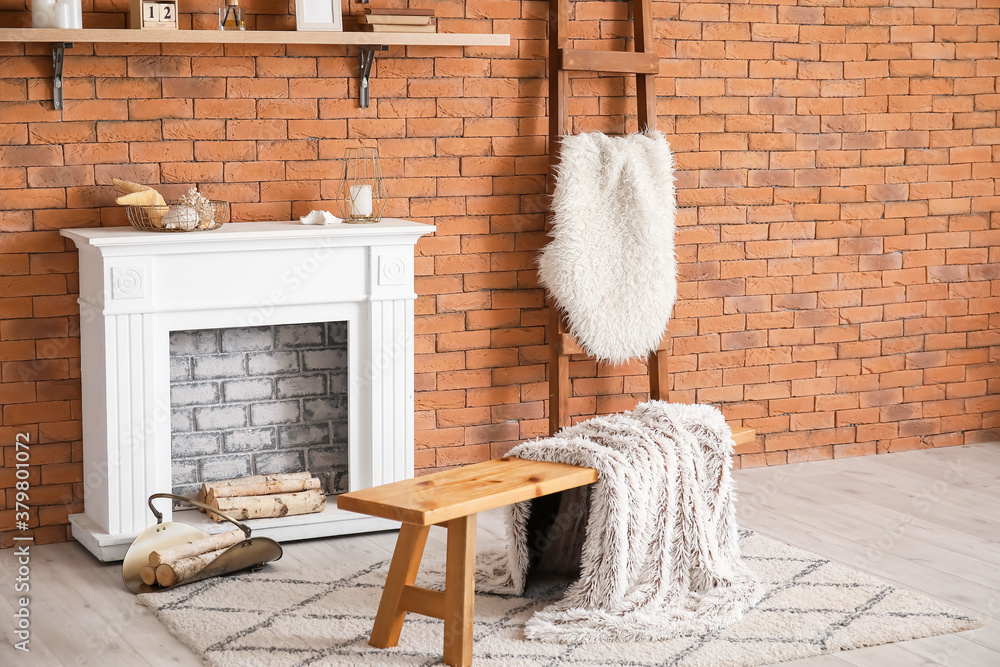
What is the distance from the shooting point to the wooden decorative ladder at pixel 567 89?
3932 mm

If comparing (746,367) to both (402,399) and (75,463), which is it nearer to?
(402,399)

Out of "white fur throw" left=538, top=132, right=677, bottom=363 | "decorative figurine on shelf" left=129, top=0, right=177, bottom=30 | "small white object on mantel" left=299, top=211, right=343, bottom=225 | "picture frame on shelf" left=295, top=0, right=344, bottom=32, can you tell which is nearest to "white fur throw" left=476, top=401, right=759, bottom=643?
"white fur throw" left=538, top=132, right=677, bottom=363

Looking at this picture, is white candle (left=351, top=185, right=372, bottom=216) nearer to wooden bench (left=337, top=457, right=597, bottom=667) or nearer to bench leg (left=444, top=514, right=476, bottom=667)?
wooden bench (left=337, top=457, right=597, bottom=667)

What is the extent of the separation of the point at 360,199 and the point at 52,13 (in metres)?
1.06

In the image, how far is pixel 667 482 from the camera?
2.99 meters

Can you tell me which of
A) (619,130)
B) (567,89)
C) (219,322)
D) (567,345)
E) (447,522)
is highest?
(567,89)

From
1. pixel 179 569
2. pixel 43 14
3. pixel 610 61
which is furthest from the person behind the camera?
pixel 610 61

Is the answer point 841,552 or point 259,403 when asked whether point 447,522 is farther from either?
point 841,552

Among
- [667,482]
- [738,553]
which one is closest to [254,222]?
[667,482]

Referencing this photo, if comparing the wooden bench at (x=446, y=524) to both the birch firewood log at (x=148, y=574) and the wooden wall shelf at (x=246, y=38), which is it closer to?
the birch firewood log at (x=148, y=574)

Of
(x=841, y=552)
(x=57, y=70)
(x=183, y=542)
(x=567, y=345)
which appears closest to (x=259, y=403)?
(x=183, y=542)

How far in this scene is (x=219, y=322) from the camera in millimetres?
3400

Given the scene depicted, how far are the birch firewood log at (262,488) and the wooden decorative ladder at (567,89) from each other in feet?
3.08

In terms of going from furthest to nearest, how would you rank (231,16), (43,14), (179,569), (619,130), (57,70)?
(619,130)
(231,16)
(57,70)
(43,14)
(179,569)
